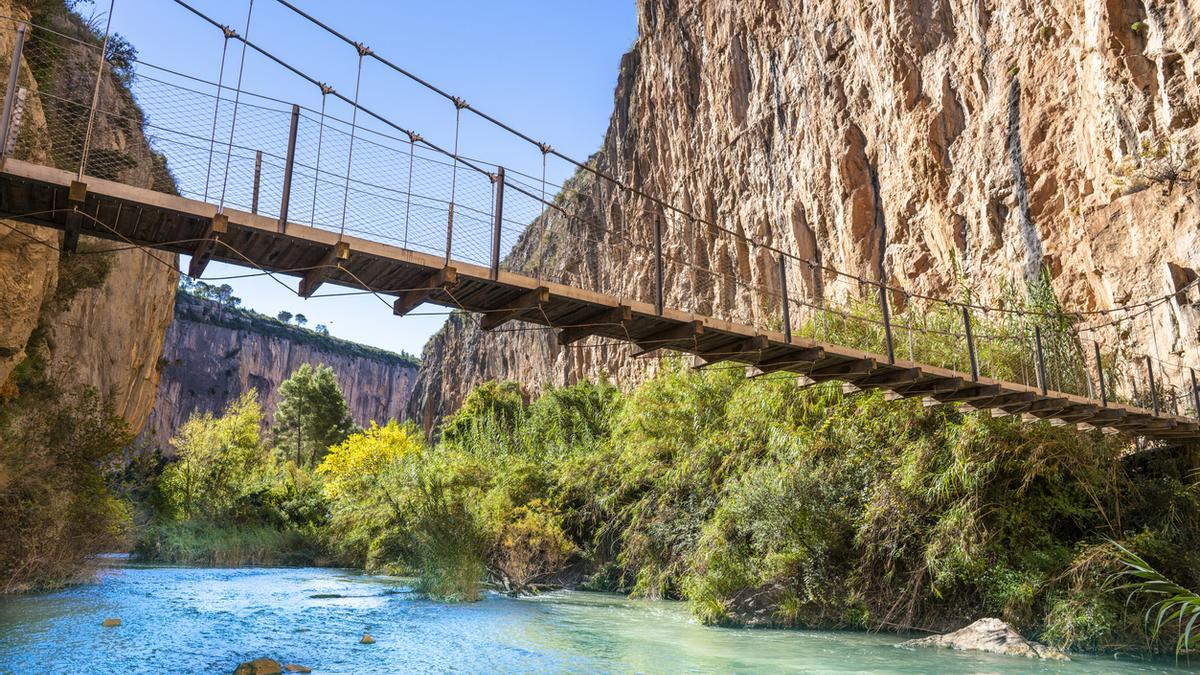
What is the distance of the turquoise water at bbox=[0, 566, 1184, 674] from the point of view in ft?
24.4

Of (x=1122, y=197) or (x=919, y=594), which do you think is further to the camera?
(x=1122, y=197)

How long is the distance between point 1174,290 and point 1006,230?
10.7 ft

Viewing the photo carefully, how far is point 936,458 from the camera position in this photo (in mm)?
10055

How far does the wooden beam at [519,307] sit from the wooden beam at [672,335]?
1.23m

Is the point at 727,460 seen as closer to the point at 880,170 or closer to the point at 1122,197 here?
the point at 1122,197

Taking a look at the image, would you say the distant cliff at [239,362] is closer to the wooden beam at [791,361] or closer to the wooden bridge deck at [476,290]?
the wooden bridge deck at [476,290]

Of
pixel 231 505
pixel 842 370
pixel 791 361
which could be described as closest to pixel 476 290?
pixel 791 361

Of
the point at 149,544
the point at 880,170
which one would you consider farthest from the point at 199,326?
the point at 880,170

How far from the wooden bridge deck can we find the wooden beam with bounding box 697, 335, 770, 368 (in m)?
0.01

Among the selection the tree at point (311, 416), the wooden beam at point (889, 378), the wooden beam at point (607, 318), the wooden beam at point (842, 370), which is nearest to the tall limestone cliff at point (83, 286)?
the wooden beam at point (607, 318)

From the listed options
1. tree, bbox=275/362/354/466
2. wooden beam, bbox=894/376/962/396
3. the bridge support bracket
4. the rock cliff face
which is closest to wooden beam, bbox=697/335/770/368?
wooden beam, bbox=894/376/962/396

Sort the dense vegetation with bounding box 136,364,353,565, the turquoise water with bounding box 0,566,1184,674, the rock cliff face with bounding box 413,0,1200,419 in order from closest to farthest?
the turquoise water with bounding box 0,566,1184,674 → the rock cliff face with bounding box 413,0,1200,419 → the dense vegetation with bounding box 136,364,353,565

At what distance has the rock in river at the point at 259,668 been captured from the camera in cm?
658

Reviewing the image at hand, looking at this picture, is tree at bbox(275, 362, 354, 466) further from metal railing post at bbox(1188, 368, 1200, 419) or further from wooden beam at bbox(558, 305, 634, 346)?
metal railing post at bbox(1188, 368, 1200, 419)
